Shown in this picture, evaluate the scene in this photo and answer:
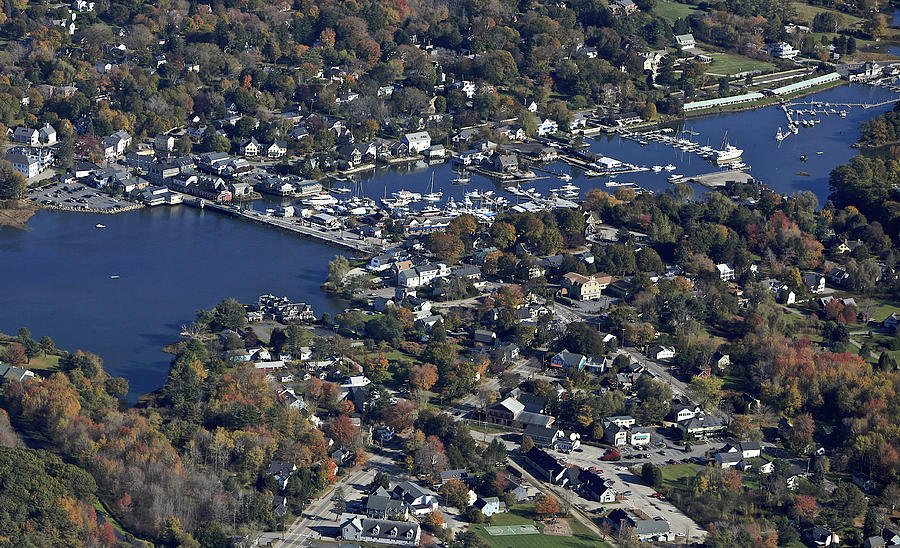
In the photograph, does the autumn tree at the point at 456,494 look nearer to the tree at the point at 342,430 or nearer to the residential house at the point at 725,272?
the tree at the point at 342,430

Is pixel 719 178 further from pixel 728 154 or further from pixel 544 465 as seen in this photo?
pixel 544 465

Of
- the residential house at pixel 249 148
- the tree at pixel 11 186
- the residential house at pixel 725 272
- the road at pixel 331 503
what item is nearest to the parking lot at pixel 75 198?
the tree at pixel 11 186

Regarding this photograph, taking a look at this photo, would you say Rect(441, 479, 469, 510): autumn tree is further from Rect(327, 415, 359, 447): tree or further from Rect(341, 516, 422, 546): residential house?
Rect(327, 415, 359, 447): tree

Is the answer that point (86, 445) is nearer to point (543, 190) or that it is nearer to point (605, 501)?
point (605, 501)

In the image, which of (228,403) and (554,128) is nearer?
(228,403)

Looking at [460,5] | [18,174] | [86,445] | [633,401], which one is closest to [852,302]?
[633,401]

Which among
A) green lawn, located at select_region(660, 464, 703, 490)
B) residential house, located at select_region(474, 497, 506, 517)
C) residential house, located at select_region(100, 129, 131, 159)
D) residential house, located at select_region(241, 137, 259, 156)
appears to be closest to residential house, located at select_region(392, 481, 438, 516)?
residential house, located at select_region(474, 497, 506, 517)

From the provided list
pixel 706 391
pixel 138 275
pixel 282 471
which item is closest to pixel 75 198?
pixel 138 275
